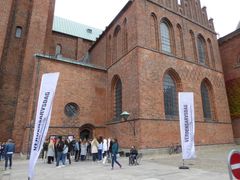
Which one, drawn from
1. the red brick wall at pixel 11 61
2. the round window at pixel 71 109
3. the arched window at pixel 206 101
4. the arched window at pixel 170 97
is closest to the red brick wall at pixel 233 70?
the arched window at pixel 206 101

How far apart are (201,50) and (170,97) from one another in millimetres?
8886

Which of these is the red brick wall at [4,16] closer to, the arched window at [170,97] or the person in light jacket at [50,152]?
the person in light jacket at [50,152]

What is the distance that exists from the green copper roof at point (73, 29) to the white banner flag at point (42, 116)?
2541 centimetres

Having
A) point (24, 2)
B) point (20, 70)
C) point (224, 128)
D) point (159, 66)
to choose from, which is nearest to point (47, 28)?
point (24, 2)

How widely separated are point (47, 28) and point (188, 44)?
15.7 metres

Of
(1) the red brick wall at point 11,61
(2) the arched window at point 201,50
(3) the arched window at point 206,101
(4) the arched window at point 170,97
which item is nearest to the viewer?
(4) the arched window at point 170,97

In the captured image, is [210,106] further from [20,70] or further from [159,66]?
[20,70]

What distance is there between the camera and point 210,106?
2123 cm

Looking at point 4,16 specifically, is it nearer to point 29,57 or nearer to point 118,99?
point 29,57

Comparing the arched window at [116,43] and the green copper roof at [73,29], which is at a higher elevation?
the green copper roof at [73,29]

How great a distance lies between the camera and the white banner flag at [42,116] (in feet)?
18.8

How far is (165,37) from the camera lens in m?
19.6

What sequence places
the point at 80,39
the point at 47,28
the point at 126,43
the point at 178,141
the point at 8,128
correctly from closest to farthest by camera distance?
the point at 178,141, the point at 8,128, the point at 126,43, the point at 47,28, the point at 80,39

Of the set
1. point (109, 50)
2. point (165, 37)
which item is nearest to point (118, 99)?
point (109, 50)
